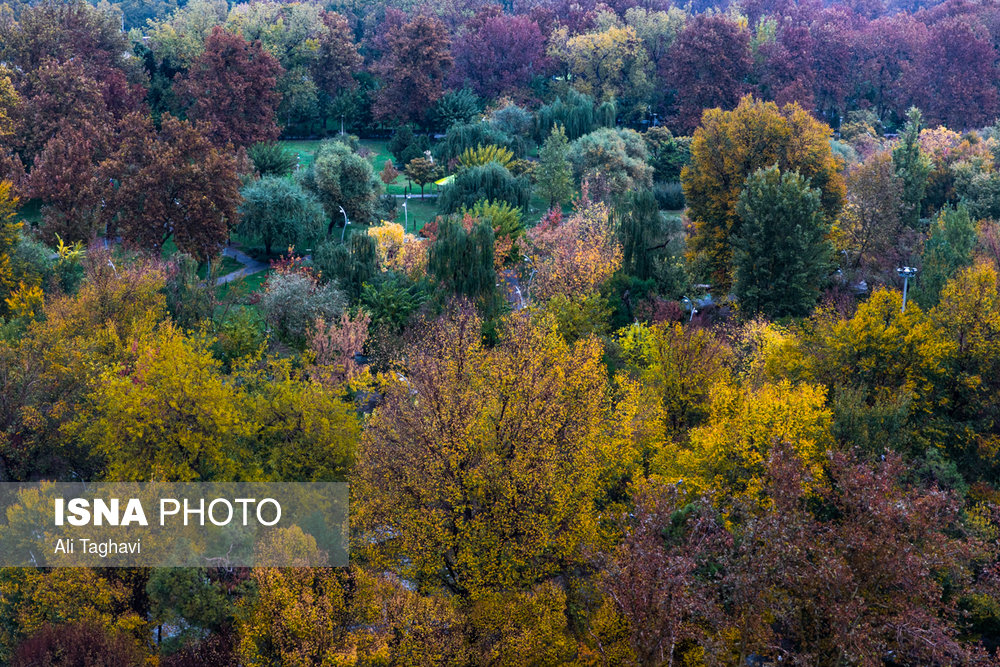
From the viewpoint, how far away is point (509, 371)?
2566 centimetres

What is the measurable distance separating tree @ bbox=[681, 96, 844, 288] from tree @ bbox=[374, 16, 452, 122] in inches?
1522

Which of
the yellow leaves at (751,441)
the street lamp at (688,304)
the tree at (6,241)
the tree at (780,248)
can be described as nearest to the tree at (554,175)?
the street lamp at (688,304)

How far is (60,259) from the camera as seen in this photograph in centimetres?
4550

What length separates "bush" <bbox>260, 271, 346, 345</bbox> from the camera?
40031mm

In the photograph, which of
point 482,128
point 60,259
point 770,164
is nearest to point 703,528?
point 770,164

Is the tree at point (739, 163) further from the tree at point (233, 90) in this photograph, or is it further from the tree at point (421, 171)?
the tree at point (233, 90)

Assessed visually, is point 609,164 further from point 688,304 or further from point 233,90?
point 233,90

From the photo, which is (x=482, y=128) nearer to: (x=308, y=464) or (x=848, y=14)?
(x=308, y=464)

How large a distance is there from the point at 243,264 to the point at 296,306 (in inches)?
699

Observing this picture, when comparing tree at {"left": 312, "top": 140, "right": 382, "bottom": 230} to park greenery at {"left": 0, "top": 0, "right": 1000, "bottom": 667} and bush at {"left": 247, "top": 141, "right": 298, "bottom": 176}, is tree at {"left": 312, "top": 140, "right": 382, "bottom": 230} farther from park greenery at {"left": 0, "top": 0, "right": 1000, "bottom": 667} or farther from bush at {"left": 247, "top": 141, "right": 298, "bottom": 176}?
bush at {"left": 247, "top": 141, "right": 298, "bottom": 176}

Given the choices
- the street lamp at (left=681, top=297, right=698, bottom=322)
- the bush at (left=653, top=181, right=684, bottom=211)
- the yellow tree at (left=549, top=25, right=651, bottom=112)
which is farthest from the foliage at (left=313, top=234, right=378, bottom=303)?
the yellow tree at (left=549, top=25, right=651, bottom=112)

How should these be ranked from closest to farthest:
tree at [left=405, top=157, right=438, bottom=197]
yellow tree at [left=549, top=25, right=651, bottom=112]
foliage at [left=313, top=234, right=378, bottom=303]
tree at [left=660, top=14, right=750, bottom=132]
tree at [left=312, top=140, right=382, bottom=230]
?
1. foliage at [left=313, top=234, right=378, bottom=303]
2. tree at [left=312, top=140, right=382, bottom=230]
3. tree at [left=405, top=157, right=438, bottom=197]
4. tree at [left=660, top=14, right=750, bottom=132]
5. yellow tree at [left=549, top=25, right=651, bottom=112]

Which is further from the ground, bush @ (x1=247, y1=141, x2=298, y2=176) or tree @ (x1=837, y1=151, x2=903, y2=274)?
tree @ (x1=837, y1=151, x2=903, y2=274)

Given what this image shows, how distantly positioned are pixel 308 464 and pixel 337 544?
11.9ft
